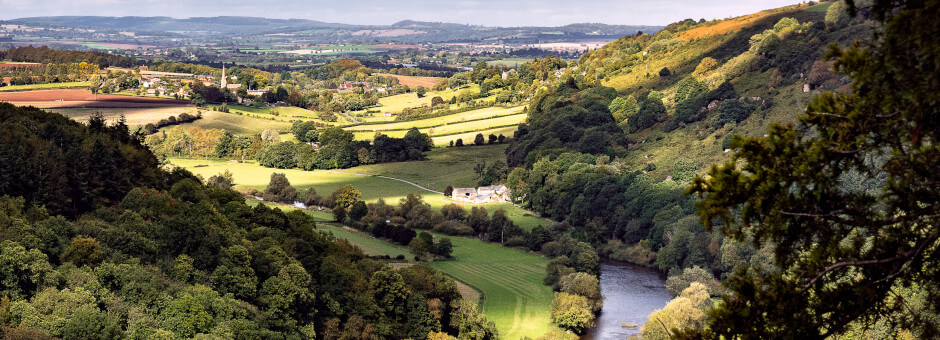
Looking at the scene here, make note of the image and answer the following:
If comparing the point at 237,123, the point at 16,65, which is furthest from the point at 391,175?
the point at 16,65

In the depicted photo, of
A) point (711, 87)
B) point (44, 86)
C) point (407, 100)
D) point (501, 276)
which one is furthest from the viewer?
point (407, 100)

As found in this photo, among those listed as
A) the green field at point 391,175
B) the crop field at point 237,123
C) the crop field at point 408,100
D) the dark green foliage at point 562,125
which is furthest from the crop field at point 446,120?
the crop field at point 408,100

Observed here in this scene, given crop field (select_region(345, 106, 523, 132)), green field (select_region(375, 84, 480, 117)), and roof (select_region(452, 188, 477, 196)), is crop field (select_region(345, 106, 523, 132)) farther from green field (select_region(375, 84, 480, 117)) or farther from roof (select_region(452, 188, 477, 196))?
roof (select_region(452, 188, 477, 196))

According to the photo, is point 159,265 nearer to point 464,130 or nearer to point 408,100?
point 464,130

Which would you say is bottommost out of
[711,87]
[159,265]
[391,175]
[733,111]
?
[391,175]

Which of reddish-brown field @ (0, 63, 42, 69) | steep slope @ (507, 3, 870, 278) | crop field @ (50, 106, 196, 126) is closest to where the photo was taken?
steep slope @ (507, 3, 870, 278)

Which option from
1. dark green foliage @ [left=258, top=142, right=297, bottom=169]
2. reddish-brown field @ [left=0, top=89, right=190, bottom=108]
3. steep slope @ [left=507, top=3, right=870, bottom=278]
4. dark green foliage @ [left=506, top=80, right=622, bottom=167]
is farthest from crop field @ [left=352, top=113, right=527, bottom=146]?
reddish-brown field @ [left=0, top=89, right=190, bottom=108]
